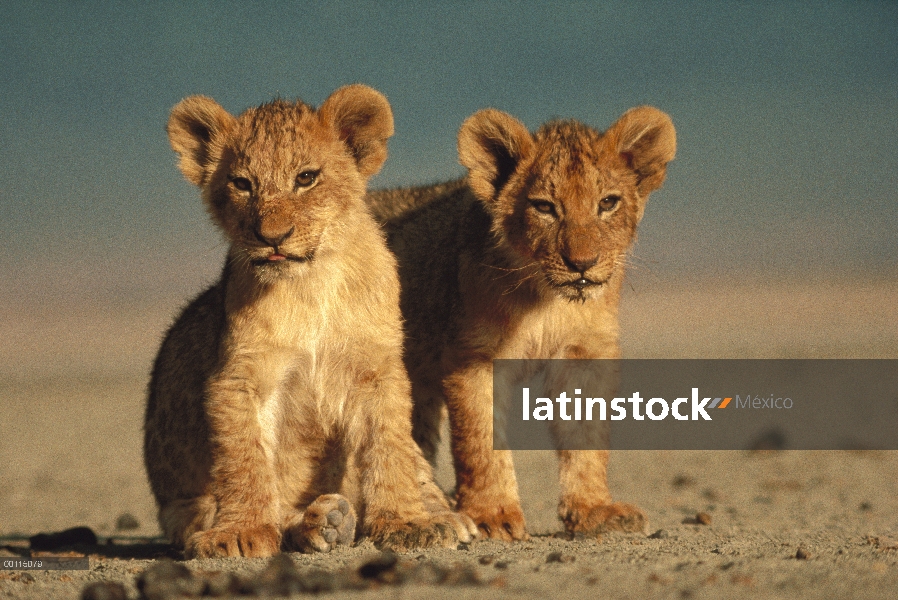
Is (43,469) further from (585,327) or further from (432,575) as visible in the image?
(432,575)

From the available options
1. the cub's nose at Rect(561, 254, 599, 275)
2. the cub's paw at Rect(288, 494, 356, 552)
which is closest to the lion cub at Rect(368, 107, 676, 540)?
the cub's nose at Rect(561, 254, 599, 275)

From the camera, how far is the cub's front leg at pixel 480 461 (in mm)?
8312

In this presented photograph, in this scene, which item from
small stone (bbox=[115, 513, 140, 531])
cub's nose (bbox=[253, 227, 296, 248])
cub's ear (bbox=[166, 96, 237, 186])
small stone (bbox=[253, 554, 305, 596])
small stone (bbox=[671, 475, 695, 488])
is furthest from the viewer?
small stone (bbox=[671, 475, 695, 488])

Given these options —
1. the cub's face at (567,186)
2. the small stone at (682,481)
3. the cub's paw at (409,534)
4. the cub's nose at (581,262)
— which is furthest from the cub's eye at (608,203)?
the small stone at (682,481)

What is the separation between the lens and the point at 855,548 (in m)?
7.06

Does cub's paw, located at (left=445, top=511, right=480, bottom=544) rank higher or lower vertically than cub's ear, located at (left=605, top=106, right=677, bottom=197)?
lower

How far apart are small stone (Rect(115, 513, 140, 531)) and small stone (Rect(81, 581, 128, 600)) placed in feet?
18.9

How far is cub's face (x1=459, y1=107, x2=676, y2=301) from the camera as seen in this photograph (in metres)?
7.96

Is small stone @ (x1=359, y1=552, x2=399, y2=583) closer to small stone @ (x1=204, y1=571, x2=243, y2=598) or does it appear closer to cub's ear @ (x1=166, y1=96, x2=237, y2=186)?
small stone @ (x1=204, y1=571, x2=243, y2=598)

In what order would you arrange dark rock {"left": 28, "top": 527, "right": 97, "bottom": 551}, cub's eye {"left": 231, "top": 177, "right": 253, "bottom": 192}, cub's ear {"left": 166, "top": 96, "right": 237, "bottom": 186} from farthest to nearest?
1. dark rock {"left": 28, "top": 527, "right": 97, "bottom": 551}
2. cub's ear {"left": 166, "top": 96, "right": 237, "bottom": 186}
3. cub's eye {"left": 231, "top": 177, "right": 253, "bottom": 192}

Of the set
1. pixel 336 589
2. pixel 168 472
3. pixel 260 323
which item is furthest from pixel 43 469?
pixel 336 589

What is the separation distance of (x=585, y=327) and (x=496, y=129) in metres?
1.64

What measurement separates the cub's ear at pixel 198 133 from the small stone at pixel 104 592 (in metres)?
3.05

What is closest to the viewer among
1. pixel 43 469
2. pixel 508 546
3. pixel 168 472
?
pixel 508 546
